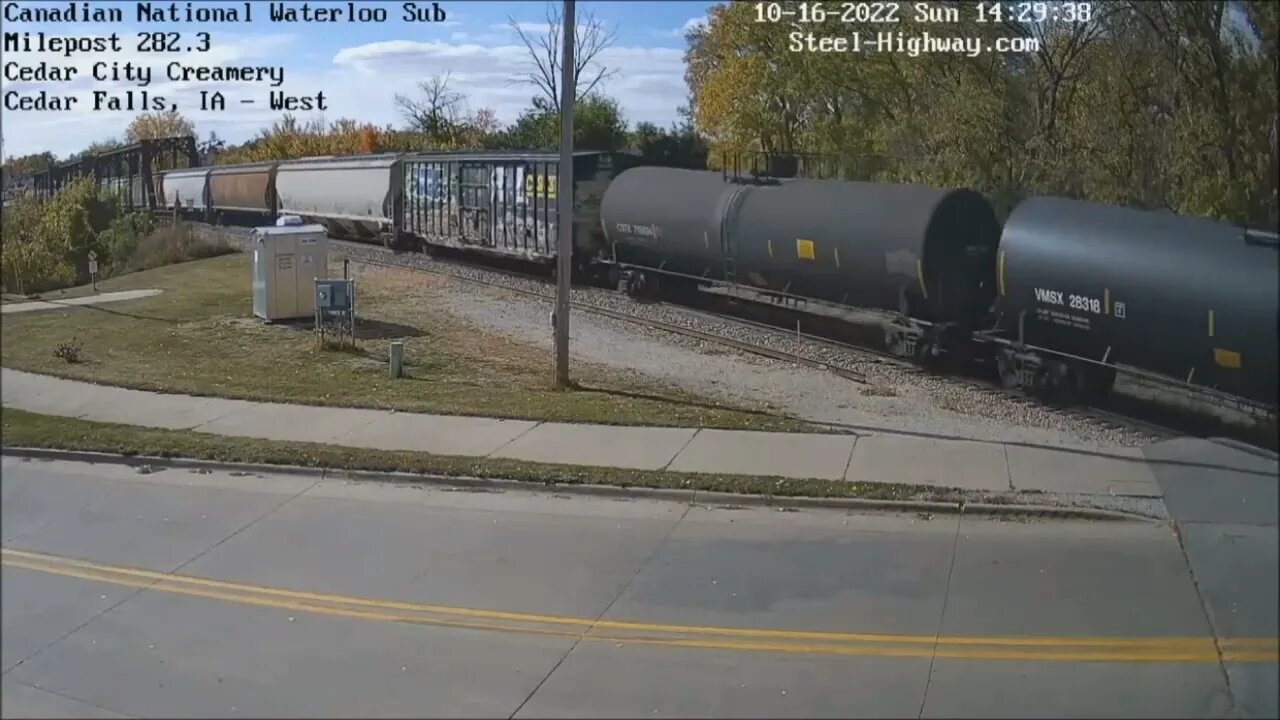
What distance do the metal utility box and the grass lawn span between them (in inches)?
21.2

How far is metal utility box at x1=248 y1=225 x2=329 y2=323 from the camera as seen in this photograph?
21156 millimetres

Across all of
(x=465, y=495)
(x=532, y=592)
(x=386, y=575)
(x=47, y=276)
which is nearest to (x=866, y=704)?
(x=532, y=592)

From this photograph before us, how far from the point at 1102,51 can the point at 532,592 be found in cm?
1119

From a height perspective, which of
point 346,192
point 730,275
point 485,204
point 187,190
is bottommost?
point 730,275

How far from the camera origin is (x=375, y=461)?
11.9m

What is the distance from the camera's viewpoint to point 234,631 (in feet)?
24.4

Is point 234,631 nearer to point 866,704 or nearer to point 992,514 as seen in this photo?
point 866,704

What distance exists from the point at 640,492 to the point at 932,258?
706cm

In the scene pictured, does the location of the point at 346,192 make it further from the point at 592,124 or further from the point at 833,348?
the point at 833,348

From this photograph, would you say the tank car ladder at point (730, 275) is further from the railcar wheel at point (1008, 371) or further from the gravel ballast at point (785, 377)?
the railcar wheel at point (1008, 371)

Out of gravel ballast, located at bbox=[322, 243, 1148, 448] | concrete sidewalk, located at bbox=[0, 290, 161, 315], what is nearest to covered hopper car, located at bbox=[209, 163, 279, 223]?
→ concrete sidewalk, located at bbox=[0, 290, 161, 315]

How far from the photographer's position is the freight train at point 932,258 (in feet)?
35.0

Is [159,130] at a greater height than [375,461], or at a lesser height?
greater

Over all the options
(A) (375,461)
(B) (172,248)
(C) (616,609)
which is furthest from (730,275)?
(B) (172,248)
